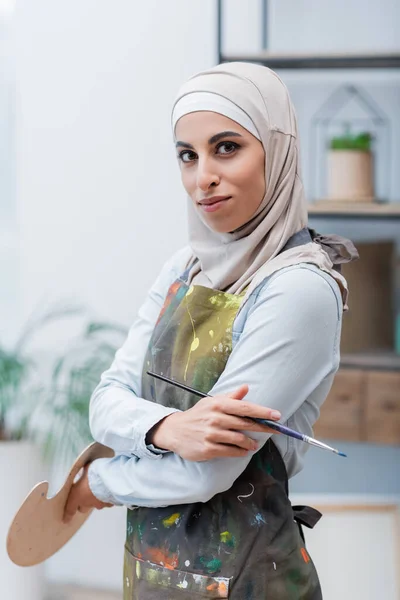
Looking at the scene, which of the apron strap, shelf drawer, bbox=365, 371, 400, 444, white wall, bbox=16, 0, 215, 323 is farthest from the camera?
white wall, bbox=16, 0, 215, 323

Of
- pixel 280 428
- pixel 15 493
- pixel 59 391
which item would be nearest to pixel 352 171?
pixel 59 391

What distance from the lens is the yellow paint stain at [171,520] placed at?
1135 millimetres

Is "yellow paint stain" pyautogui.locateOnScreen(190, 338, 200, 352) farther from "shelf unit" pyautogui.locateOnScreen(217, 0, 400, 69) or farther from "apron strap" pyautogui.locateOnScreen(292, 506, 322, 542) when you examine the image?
"shelf unit" pyautogui.locateOnScreen(217, 0, 400, 69)

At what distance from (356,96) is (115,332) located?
1.13 m

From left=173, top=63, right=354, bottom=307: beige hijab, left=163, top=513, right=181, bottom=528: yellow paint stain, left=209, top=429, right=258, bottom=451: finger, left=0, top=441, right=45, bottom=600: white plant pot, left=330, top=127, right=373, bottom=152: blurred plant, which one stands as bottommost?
left=0, top=441, right=45, bottom=600: white plant pot

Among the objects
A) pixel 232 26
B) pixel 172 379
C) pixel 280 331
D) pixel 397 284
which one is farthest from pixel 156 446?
pixel 232 26

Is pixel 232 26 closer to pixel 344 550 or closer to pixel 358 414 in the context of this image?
pixel 358 414

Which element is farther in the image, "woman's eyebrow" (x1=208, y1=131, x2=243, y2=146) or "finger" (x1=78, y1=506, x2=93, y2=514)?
"finger" (x1=78, y1=506, x2=93, y2=514)

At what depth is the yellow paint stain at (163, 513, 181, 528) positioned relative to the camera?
1.13 m

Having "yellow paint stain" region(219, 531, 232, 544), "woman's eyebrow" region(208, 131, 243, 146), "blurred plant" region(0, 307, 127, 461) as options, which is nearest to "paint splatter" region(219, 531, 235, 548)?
"yellow paint stain" region(219, 531, 232, 544)

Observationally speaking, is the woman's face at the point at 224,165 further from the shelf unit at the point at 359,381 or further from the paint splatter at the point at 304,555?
the shelf unit at the point at 359,381

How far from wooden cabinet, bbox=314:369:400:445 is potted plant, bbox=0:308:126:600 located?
0.68 metres

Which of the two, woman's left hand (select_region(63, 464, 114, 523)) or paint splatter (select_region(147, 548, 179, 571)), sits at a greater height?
paint splatter (select_region(147, 548, 179, 571))

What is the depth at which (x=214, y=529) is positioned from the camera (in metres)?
1.11
